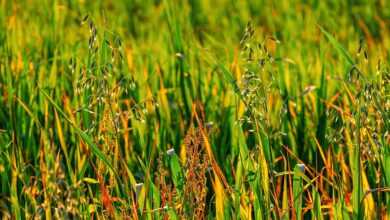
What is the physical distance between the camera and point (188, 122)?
2.65 m

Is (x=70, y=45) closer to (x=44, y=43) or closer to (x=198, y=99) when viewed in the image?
(x=44, y=43)

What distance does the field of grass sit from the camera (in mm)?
1831

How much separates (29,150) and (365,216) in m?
1.03

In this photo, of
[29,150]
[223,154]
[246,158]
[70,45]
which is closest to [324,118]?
[223,154]

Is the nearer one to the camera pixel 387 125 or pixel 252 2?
pixel 387 125

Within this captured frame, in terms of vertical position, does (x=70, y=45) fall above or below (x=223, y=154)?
above

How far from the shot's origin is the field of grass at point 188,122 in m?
1.83

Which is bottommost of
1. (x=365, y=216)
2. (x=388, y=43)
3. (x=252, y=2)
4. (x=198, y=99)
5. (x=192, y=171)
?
(x=365, y=216)

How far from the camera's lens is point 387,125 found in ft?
6.00

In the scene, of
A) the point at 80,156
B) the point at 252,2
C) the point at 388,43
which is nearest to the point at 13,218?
the point at 80,156

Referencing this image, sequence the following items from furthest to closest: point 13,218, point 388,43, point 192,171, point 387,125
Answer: point 388,43 → point 13,218 → point 387,125 → point 192,171

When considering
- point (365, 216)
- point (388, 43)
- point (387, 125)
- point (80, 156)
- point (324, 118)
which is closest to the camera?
point (387, 125)

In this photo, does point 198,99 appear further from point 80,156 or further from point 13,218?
point 13,218

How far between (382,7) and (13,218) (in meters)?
2.96
